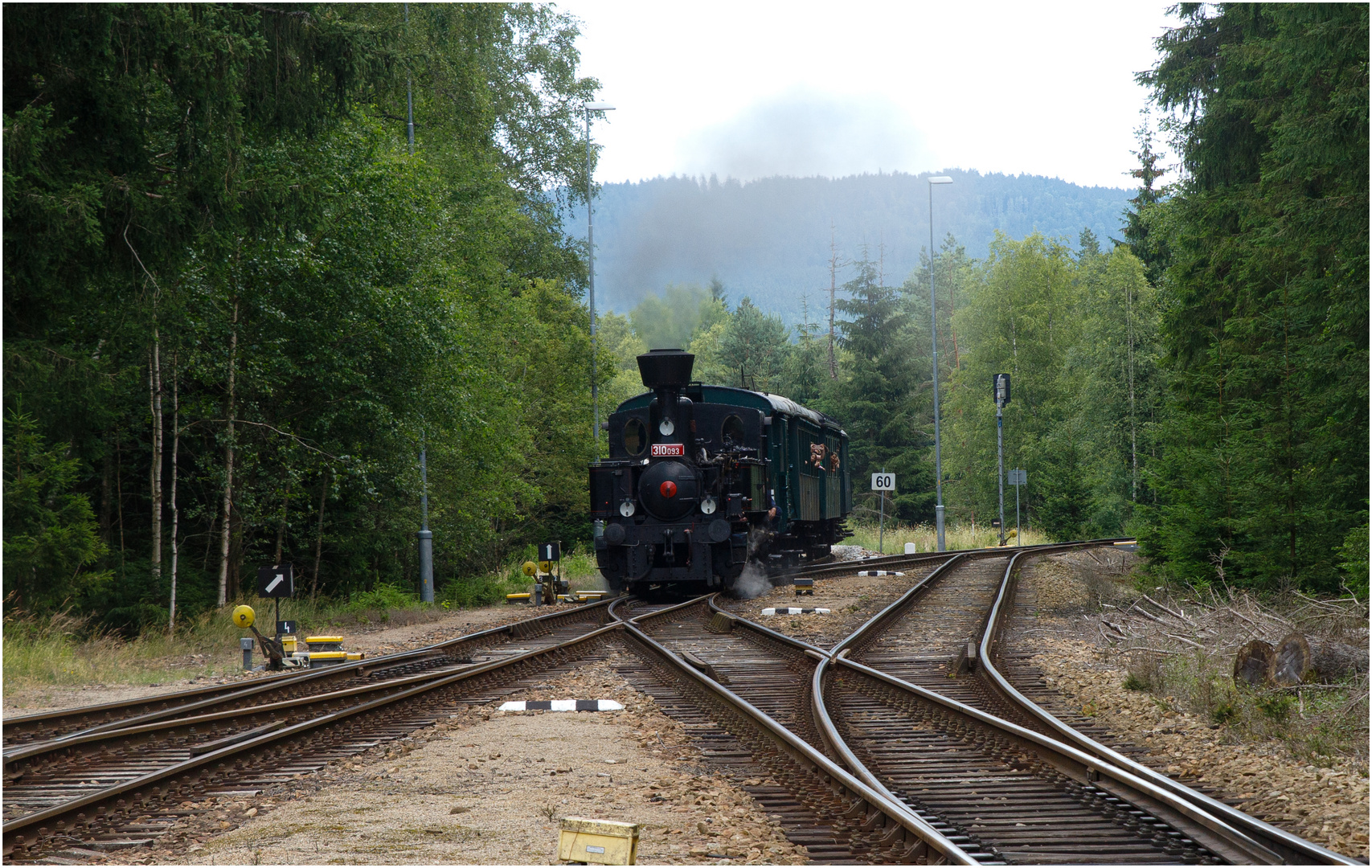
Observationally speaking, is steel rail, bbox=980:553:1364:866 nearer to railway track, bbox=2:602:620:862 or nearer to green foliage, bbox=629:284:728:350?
railway track, bbox=2:602:620:862

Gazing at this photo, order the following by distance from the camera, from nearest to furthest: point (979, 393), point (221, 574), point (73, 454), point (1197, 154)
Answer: point (73, 454)
point (221, 574)
point (1197, 154)
point (979, 393)

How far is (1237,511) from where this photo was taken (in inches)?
554

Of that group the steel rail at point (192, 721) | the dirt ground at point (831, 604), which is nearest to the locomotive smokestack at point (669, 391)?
the dirt ground at point (831, 604)

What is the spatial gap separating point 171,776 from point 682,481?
488 inches

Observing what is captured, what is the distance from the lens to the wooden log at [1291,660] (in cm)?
899

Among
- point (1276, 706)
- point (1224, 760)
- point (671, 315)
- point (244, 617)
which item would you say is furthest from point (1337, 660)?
point (671, 315)

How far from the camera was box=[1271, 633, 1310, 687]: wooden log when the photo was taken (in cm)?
899

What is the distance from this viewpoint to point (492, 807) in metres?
6.26

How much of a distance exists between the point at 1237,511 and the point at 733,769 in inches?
390

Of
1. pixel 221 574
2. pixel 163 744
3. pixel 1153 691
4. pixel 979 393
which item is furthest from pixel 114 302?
pixel 979 393

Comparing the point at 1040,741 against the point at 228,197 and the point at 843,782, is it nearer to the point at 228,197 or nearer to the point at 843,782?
the point at 843,782

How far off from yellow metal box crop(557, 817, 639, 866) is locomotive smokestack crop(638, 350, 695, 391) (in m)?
13.8

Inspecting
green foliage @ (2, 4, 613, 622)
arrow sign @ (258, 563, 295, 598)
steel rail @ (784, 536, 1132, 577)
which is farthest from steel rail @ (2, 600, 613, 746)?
steel rail @ (784, 536, 1132, 577)

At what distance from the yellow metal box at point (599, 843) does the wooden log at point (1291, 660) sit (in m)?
6.59
